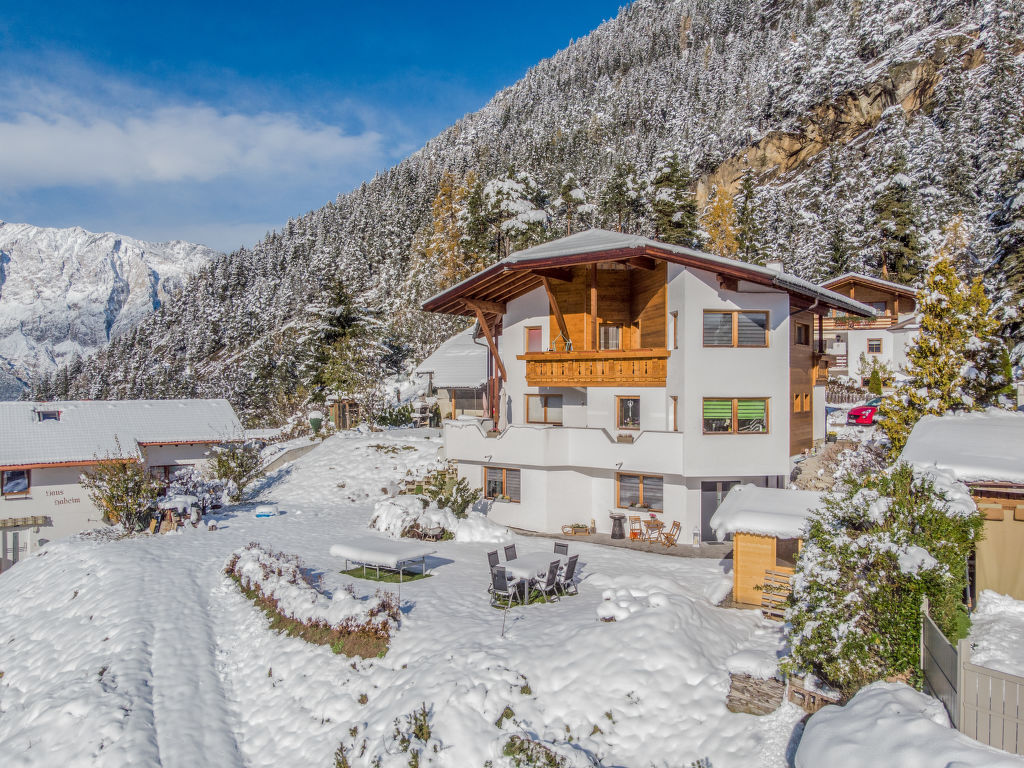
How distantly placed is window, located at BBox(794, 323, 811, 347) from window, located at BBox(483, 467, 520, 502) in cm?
1198

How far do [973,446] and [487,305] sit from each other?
17708 millimetres

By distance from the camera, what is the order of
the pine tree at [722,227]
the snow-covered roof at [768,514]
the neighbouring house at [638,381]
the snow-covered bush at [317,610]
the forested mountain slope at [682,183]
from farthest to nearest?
the pine tree at [722,227] < the forested mountain slope at [682,183] < the neighbouring house at [638,381] < the snow-covered roof at [768,514] < the snow-covered bush at [317,610]

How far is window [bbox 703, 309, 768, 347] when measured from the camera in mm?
21406

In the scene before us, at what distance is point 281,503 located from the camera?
93.9 feet

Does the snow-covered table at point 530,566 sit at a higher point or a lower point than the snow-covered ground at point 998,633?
higher

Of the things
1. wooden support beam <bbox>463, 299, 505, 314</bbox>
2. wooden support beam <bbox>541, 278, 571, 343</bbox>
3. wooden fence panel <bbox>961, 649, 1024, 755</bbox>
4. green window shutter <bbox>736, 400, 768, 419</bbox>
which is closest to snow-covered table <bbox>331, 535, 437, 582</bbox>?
wooden support beam <bbox>541, 278, 571, 343</bbox>

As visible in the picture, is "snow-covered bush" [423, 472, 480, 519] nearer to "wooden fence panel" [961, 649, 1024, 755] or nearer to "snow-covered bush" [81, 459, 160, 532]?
"snow-covered bush" [81, 459, 160, 532]

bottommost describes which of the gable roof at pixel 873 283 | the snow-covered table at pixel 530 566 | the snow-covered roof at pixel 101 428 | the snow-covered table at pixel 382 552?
the snow-covered table at pixel 382 552

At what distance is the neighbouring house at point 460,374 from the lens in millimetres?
37781

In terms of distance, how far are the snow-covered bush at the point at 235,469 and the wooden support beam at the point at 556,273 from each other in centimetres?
1707

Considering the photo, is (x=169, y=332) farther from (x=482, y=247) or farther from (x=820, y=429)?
(x=820, y=429)

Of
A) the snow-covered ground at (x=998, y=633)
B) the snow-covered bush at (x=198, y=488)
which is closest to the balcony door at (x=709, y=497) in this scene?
the snow-covered ground at (x=998, y=633)

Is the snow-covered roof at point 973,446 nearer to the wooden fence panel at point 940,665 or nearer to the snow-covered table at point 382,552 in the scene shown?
the wooden fence panel at point 940,665

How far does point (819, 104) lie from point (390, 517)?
297 feet
